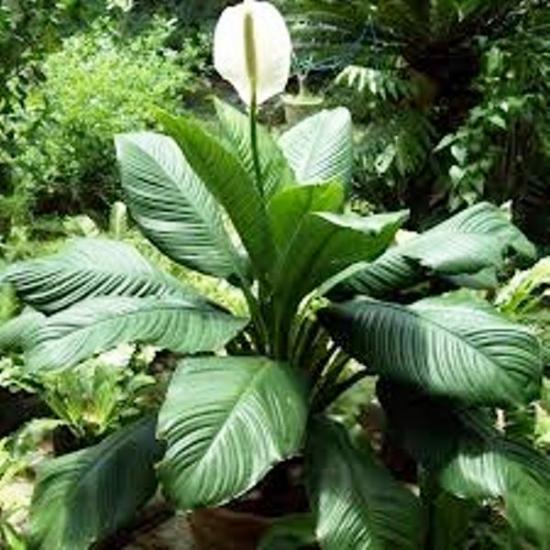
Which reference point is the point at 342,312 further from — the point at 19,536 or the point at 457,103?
the point at 457,103

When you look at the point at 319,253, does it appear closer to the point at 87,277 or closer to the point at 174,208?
the point at 174,208

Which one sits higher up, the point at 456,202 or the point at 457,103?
the point at 457,103

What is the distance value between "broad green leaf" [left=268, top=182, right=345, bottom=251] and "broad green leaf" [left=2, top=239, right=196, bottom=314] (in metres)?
0.32

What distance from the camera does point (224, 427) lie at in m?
1.89

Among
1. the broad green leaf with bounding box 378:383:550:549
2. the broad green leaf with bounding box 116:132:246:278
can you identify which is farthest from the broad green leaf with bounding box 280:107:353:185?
the broad green leaf with bounding box 378:383:550:549

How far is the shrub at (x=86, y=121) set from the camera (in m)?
5.05

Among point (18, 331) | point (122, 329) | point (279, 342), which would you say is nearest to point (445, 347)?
point (279, 342)

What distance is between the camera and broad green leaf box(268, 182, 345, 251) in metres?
2.07

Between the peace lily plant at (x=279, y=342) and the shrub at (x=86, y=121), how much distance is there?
7.81ft

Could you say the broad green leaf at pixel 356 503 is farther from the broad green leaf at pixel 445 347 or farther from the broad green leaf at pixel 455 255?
the broad green leaf at pixel 455 255

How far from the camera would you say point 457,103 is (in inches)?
193

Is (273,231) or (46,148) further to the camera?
(46,148)

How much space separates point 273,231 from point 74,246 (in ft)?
1.86

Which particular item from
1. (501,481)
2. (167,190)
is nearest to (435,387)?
(501,481)
